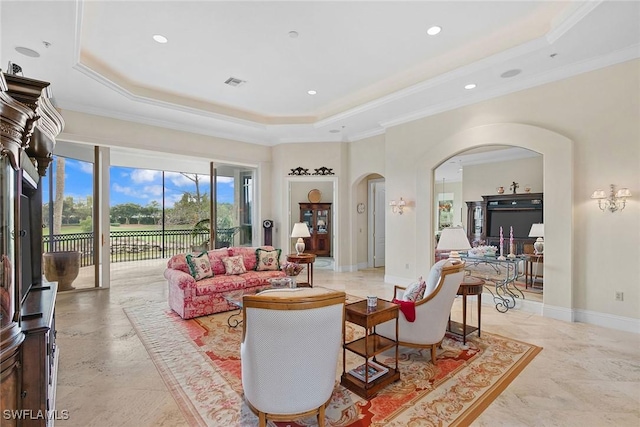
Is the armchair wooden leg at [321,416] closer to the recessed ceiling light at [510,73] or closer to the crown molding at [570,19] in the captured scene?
the crown molding at [570,19]

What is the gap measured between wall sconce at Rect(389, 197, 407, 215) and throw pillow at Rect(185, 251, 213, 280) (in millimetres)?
3714

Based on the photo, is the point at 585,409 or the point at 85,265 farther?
the point at 85,265

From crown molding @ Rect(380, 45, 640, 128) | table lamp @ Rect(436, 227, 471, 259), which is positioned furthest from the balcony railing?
table lamp @ Rect(436, 227, 471, 259)

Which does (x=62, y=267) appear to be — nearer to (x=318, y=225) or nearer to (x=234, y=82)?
(x=234, y=82)

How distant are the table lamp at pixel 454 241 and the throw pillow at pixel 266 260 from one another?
2881 millimetres

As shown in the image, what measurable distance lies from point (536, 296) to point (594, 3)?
415 centimetres

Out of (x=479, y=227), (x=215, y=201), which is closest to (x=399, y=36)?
(x=215, y=201)

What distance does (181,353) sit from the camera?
3.21 m

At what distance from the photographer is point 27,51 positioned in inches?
141

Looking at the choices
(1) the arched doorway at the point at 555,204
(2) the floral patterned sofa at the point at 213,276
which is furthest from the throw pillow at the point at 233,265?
(1) the arched doorway at the point at 555,204

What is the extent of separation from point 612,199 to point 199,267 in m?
5.60

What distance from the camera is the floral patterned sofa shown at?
4.27m

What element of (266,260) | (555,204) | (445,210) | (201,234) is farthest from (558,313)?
(445,210)

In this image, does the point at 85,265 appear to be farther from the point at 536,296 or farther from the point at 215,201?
the point at 536,296
